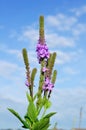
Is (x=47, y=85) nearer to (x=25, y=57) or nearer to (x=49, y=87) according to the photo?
(x=49, y=87)

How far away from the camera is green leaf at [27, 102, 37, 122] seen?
8809 mm

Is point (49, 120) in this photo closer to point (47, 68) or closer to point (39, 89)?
point (39, 89)

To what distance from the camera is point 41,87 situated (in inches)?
351

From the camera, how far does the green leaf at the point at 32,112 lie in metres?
8.81

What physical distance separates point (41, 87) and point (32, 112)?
2.57 ft

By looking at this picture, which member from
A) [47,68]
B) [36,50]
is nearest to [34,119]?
[47,68]

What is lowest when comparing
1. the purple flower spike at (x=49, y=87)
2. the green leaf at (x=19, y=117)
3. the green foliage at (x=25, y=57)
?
the green leaf at (x=19, y=117)

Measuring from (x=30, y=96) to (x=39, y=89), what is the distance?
14.5 inches

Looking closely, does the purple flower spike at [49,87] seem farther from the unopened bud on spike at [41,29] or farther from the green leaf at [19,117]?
the unopened bud on spike at [41,29]

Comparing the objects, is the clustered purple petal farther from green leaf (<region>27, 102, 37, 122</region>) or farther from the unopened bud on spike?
the unopened bud on spike

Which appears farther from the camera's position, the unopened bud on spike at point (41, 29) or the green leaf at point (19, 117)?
the unopened bud on spike at point (41, 29)

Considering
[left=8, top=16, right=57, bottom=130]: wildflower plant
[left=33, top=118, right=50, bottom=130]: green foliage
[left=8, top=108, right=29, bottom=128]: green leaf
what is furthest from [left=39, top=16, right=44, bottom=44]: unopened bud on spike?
[left=33, top=118, right=50, bottom=130]: green foliage

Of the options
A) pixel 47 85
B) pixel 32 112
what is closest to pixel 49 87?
pixel 47 85

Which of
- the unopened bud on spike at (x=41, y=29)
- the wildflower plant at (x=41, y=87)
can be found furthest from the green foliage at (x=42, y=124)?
the unopened bud on spike at (x=41, y=29)
